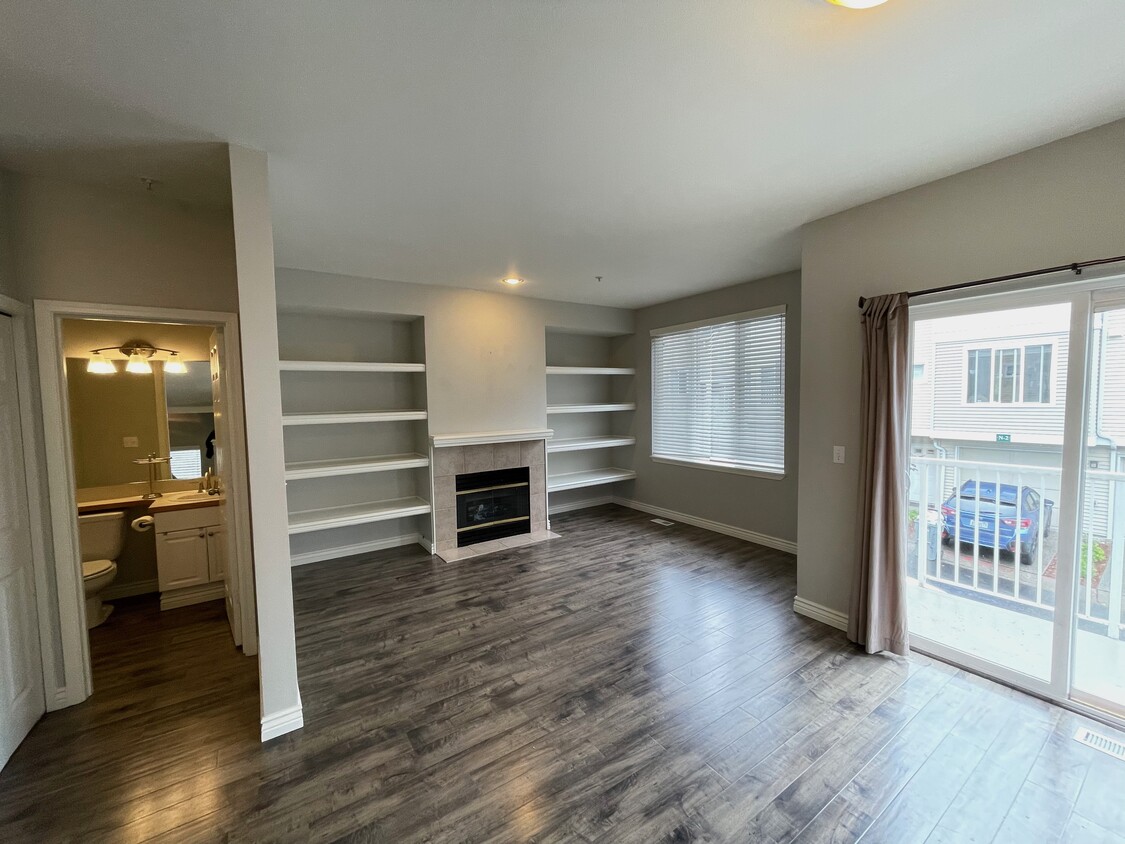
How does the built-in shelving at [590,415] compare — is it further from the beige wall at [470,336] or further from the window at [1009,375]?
the window at [1009,375]

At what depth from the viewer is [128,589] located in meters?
3.60

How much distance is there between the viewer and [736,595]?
11.4 ft

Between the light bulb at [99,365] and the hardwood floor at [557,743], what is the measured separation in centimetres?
193

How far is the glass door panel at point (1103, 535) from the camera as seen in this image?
2.06m

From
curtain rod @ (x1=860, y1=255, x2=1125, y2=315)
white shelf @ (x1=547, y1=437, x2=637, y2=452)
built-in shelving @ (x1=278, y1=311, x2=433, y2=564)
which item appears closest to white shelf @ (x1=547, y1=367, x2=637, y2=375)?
white shelf @ (x1=547, y1=437, x2=637, y2=452)

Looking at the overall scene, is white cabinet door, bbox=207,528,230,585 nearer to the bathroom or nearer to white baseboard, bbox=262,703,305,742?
the bathroom

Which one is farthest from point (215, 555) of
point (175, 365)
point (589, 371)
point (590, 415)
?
point (590, 415)

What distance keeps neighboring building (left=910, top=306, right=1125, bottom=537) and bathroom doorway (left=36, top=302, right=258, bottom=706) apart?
4065mm

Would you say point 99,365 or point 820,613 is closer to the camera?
point 820,613

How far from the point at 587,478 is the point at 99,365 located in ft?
15.5

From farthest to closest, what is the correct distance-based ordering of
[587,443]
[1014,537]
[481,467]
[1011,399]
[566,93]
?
[587,443]
[481,467]
[1014,537]
[1011,399]
[566,93]

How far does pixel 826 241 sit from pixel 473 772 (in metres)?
3.52

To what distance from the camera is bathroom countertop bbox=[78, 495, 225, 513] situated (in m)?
3.34

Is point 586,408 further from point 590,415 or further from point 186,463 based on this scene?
point 186,463
